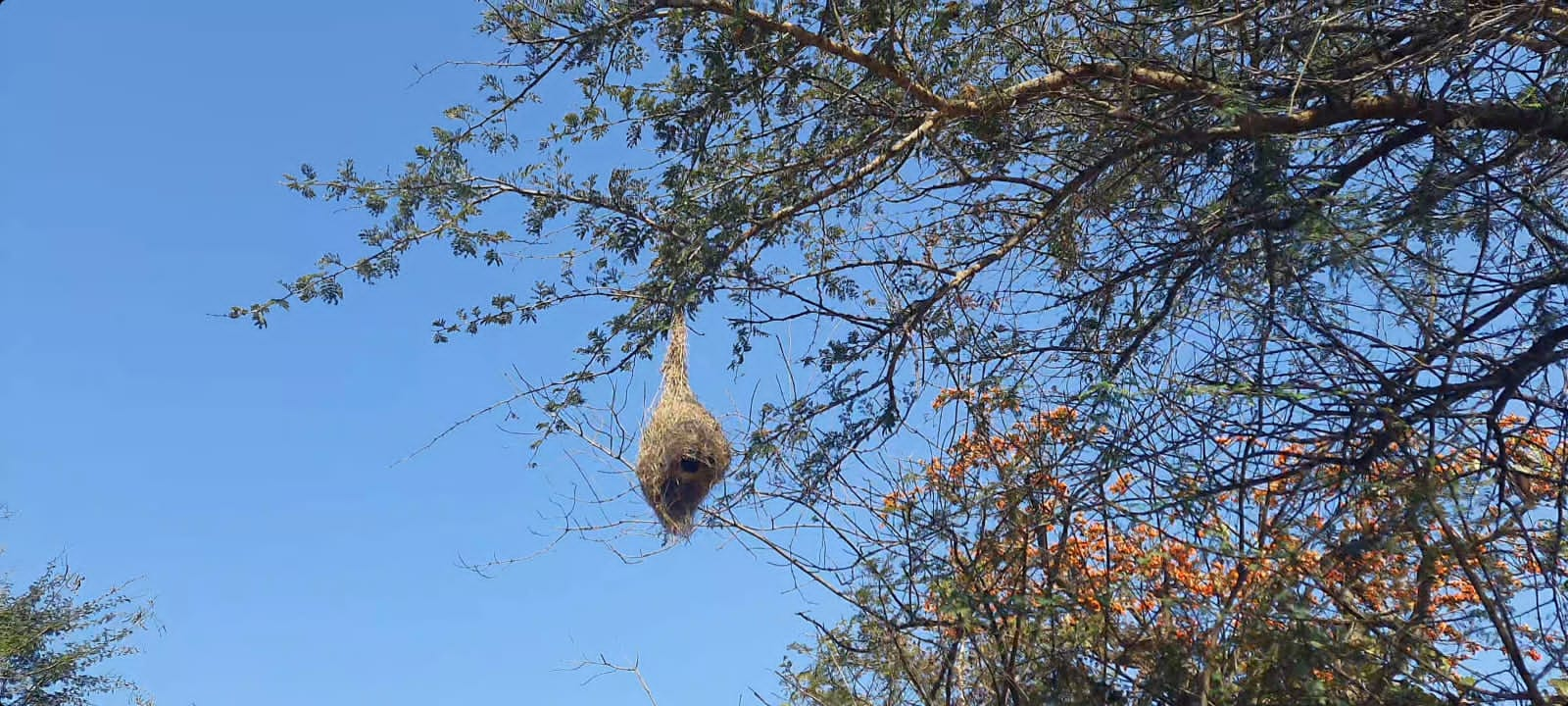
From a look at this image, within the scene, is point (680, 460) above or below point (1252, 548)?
above

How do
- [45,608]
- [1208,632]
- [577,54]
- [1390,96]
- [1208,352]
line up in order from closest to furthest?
[1208,632] → [1208,352] → [1390,96] → [577,54] → [45,608]

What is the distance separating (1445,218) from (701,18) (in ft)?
7.57

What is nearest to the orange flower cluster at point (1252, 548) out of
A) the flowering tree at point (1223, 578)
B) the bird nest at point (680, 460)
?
the flowering tree at point (1223, 578)

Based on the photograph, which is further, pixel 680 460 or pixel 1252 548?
pixel 680 460

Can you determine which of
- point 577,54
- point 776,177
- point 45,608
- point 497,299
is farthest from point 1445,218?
point 45,608

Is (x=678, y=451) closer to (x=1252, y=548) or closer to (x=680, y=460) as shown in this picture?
(x=680, y=460)

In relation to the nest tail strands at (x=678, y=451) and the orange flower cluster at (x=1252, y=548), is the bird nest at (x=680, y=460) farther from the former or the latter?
the orange flower cluster at (x=1252, y=548)

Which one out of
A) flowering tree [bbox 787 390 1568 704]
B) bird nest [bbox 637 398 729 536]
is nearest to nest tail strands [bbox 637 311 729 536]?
bird nest [bbox 637 398 729 536]

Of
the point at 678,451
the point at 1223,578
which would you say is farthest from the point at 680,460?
the point at 1223,578

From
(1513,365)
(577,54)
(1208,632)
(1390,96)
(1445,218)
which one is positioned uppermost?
(577,54)

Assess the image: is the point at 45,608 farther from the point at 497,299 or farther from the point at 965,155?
the point at 965,155

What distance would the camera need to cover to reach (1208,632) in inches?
135

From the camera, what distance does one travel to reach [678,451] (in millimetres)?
5828

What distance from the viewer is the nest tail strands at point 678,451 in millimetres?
5824
